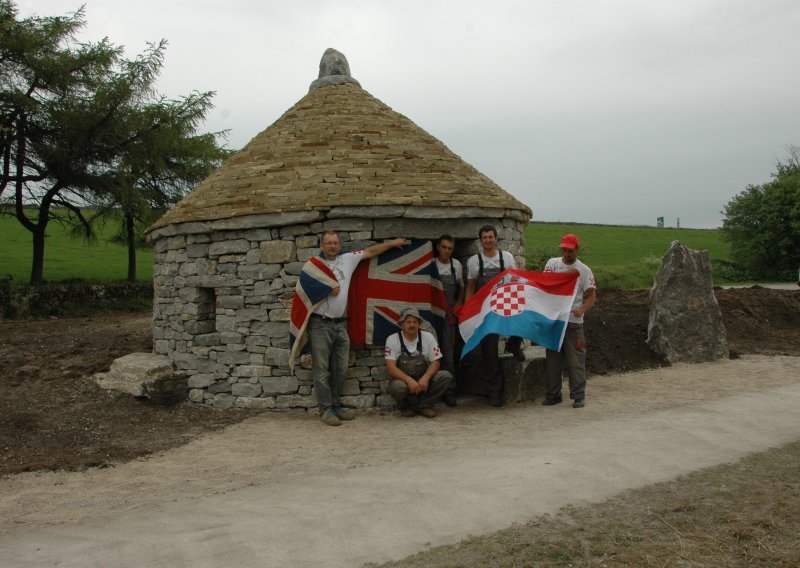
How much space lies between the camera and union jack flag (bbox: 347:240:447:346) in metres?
8.16

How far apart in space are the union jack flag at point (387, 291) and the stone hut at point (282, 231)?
22 centimetres

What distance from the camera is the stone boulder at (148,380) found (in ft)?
27.9

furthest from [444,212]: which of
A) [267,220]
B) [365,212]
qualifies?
[267,220]

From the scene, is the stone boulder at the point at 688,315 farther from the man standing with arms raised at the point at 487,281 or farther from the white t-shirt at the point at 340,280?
the white t-shirt at the point at 340,280

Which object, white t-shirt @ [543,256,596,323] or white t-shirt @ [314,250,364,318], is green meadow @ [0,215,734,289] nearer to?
white t-shirt @ [543,256,596,323]

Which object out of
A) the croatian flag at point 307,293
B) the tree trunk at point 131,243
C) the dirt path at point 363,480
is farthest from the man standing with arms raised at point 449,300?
the tree trunk at point 131,243

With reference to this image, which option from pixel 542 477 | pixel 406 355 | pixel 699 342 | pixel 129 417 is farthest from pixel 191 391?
pixel 699 342

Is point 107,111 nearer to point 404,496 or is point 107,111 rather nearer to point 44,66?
point 44,66

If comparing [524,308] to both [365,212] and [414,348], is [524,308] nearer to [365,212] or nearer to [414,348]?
[414,348]

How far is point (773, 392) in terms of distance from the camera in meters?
8.35

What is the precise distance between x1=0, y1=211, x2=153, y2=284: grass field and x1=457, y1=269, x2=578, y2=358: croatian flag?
16.3 metres

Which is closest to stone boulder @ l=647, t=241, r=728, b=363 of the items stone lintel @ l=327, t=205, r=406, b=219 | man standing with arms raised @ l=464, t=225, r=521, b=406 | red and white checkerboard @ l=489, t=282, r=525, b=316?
man standing with arms raised @ l=464, t=225, r=521, b=406

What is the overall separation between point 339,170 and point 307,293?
189cm

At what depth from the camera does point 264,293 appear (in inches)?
326
